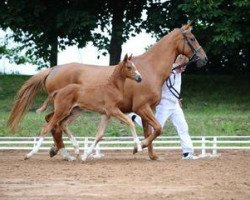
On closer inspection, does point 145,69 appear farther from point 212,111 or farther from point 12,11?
point 12,11

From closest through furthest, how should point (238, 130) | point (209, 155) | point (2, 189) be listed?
point (2, 189)
point (209, 155)
point (238, 130)

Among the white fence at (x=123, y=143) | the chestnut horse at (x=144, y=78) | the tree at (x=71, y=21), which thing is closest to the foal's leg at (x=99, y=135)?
the chestnut horse at (x=144, y=78)

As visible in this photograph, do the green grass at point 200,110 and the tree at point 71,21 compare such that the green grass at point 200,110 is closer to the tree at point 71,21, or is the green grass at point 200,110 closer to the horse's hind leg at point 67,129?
the tree at point 71,21

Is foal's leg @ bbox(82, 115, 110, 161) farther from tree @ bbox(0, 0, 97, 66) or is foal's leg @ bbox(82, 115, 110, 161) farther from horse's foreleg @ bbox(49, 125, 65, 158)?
tree @ bbox(0, 0, 97, 66)

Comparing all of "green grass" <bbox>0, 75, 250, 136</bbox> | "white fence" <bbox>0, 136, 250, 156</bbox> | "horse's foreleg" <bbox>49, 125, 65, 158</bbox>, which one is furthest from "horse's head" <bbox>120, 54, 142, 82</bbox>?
"green grass" <bbox>0, 75, 250, 136</bbox>

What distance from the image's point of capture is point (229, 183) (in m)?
11.3

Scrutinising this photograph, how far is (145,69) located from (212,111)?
9053 mm

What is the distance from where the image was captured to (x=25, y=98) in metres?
16.0

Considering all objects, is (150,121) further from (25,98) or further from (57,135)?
(25,98)

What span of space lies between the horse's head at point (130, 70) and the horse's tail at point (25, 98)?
1.90 metres

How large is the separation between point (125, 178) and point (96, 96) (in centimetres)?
335

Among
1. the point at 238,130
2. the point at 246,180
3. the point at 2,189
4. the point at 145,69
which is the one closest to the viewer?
the point at 2,189

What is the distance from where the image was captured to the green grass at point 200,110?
21.0 m

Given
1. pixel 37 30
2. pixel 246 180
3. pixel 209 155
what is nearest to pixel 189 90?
pixel 37 30
